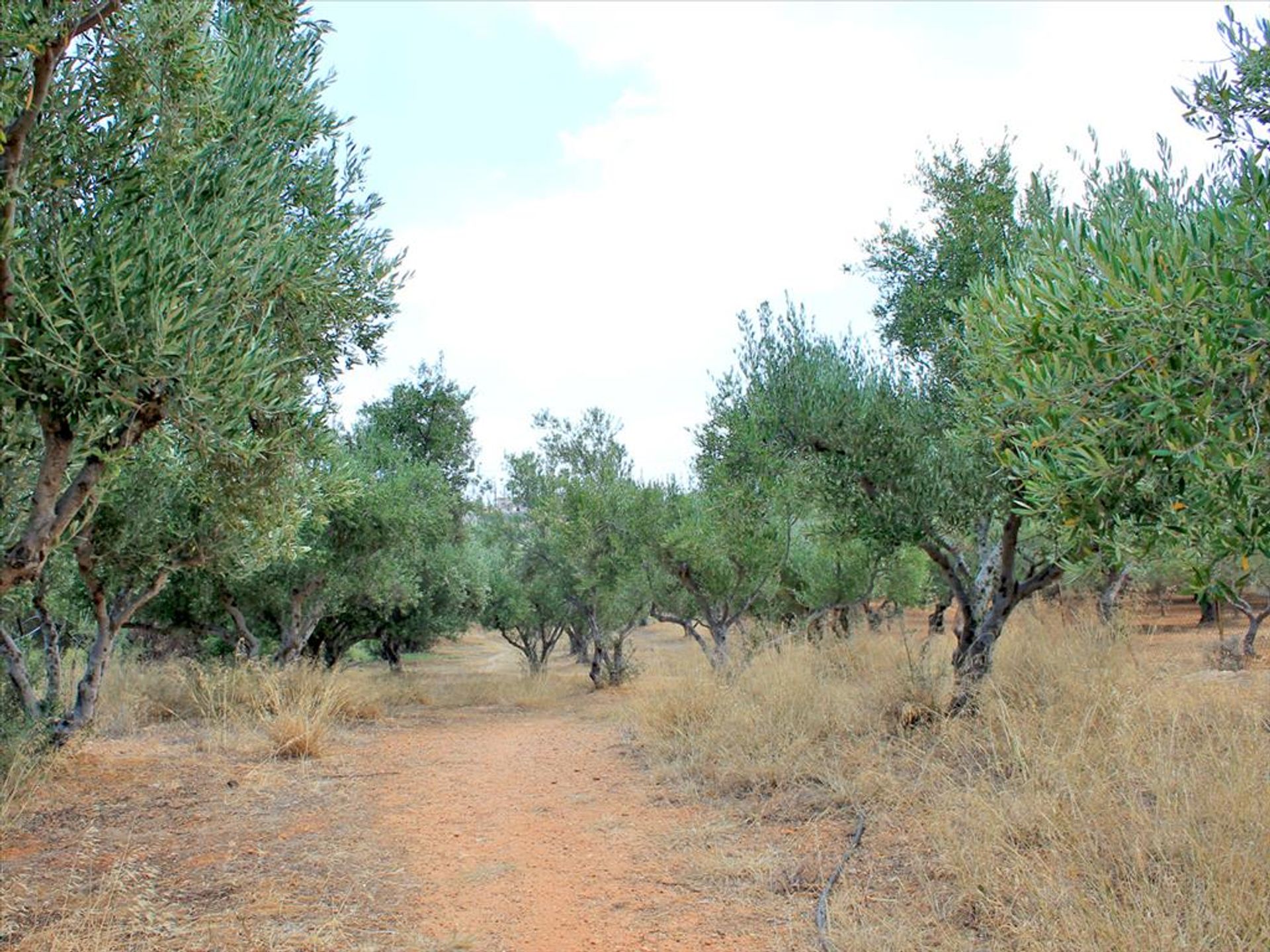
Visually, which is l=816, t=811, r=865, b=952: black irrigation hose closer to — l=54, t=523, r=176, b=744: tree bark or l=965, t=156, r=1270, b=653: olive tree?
l=965, t=156, r=1270, b=653: olive tree

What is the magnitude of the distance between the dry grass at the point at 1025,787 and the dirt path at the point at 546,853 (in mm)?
676

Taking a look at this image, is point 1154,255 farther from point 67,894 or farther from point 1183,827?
point 67,894

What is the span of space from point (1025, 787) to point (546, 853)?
3.66m

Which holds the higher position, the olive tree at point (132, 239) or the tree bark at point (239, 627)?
the olive tree at point (132, 239)

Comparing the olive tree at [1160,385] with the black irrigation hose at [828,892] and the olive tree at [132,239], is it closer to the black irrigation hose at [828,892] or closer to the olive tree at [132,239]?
the black irrigation hose at [828,892]

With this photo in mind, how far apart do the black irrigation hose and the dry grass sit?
7 centimetres

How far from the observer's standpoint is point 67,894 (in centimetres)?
529

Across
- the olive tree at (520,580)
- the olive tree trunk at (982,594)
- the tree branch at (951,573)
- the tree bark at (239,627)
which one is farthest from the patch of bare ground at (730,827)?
the olive tree at (520,580)

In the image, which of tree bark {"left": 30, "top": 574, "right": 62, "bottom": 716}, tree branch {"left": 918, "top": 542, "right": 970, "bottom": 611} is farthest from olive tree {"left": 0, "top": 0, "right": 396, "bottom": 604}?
tree branch {"left": 918, "top": 542, "right": 970, "bottom": 611}

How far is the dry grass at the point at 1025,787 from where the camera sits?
13.9 ft

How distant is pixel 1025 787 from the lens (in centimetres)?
598

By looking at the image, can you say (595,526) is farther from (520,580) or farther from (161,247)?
(161,247)

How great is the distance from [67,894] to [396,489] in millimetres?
A: 11723

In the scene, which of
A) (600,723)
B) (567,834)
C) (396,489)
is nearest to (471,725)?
(600,723)
